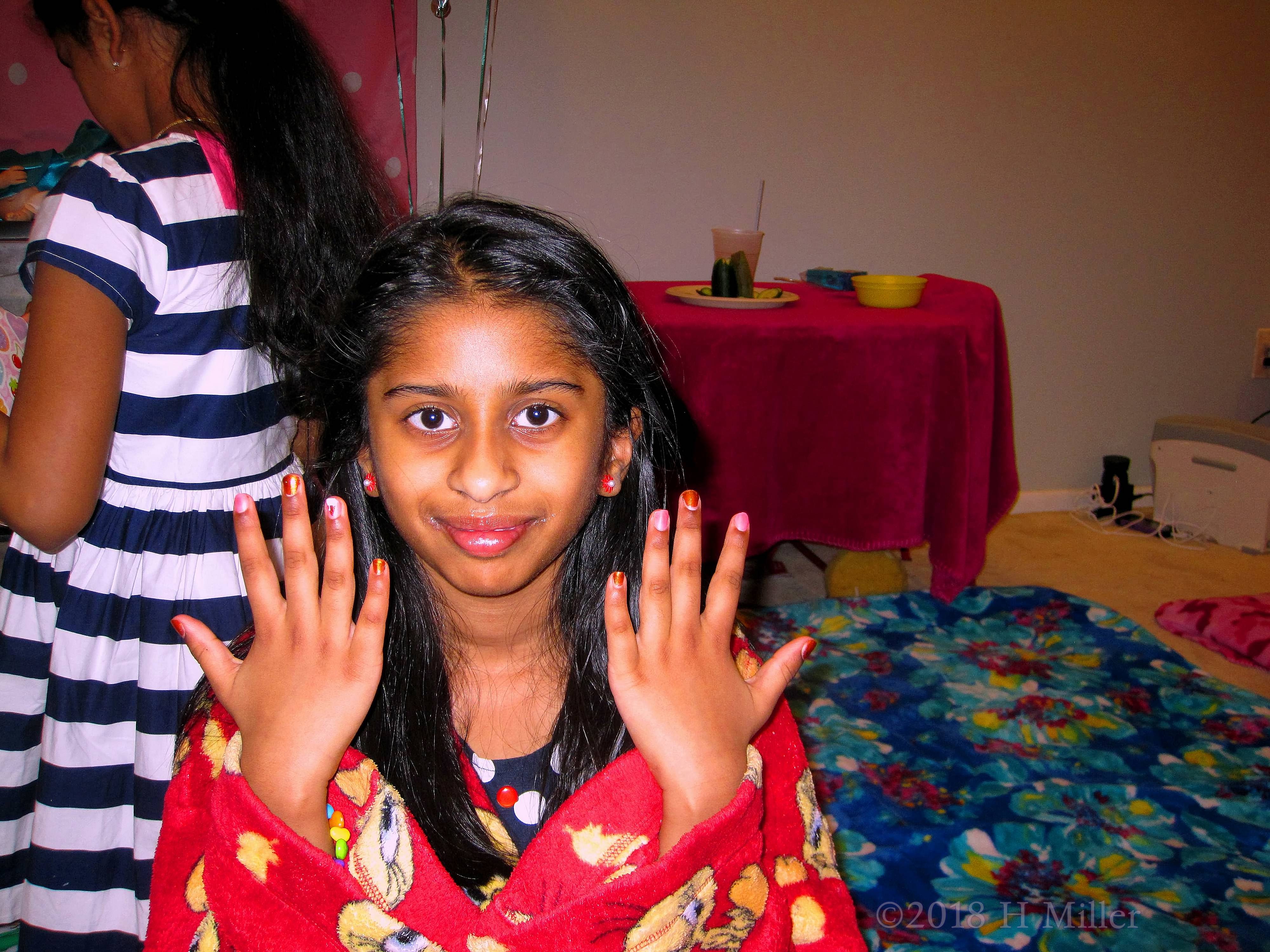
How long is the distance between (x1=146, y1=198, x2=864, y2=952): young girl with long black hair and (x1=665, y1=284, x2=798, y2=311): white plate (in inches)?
33.7

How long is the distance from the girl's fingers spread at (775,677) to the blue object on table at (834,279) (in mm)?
1457

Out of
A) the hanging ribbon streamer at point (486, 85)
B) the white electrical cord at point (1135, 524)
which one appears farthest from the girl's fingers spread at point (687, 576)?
the white electrical cord at point (1135, 524)

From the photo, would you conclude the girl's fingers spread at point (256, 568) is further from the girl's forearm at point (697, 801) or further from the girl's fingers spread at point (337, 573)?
the girl's forearm at point (697, 801)

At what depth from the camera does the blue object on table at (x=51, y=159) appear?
156 cm

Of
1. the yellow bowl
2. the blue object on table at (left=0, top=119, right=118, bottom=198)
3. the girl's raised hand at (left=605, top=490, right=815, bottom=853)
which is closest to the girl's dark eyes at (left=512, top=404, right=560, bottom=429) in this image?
the girl's raised hand at (left=605, top=490, right=815, bottom=853)

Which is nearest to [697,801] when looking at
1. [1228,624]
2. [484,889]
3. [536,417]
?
[484,889]

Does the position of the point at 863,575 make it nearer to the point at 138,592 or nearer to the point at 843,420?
the point at 843,420

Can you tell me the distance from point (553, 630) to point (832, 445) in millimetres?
966

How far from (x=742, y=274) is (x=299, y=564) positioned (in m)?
1.29

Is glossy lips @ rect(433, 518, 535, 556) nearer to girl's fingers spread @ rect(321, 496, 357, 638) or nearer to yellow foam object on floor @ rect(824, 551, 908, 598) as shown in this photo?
girl's fingers spread @ rect(321, 496, 357, 638)

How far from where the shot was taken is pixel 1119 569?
2473 millimetres

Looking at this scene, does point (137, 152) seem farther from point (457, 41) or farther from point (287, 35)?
point (457, 41)

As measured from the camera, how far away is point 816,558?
2354 mm

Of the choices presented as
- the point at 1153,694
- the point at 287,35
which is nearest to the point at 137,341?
the point at 287,35
